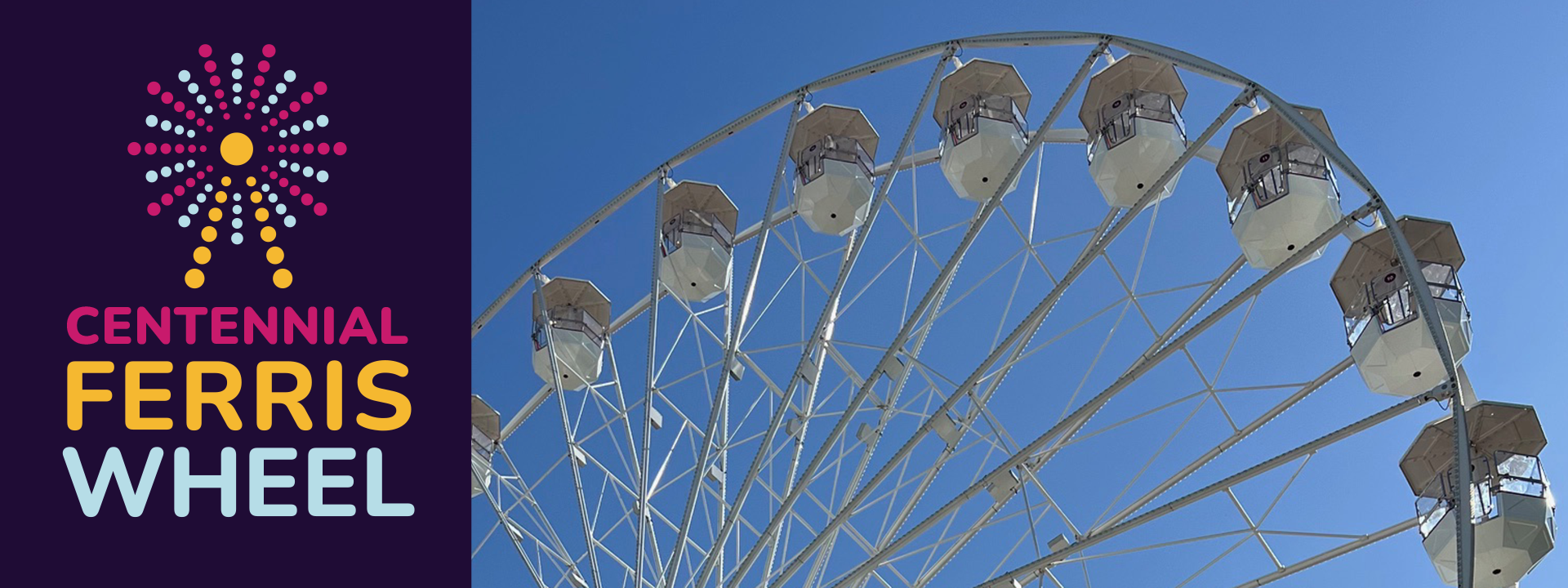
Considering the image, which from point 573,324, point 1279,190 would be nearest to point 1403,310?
point 1279,190

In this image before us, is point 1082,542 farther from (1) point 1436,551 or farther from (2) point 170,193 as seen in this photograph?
(2) point 170,193

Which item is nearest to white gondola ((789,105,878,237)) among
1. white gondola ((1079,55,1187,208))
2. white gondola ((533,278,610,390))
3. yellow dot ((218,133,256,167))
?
white gondola ((1079,55,1187,208))

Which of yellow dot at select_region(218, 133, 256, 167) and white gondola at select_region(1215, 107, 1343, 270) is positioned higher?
yellow dot at select_region(218, 133, 256, 167)

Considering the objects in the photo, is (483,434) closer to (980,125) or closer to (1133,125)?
(980,125)

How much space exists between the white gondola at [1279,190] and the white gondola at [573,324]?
7487mm

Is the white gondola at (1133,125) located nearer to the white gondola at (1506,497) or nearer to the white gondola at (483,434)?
the white gondola at (1506,497)

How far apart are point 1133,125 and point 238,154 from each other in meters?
8.40

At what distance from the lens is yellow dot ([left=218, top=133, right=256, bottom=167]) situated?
15.3m

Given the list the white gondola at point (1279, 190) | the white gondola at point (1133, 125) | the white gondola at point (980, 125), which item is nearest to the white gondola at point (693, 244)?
the white gondola at point (980, 125)

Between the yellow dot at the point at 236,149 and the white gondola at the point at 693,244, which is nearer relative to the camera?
the yellow dot at the point at 236,149

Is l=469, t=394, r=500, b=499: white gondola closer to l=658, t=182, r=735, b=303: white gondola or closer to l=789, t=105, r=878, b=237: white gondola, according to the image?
l=658, t=182, r=735, b=303: white gondola

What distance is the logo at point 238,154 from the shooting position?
593 inches

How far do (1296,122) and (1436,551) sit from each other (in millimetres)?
3984

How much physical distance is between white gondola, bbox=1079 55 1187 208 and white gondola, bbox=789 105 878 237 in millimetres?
2529
